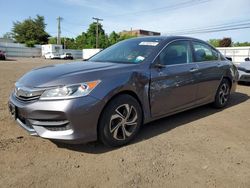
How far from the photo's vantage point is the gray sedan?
121 inches

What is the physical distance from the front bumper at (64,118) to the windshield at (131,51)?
3.81 feet

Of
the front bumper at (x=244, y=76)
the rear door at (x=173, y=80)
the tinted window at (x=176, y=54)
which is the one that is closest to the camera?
the rear door at (x=173, y=80)

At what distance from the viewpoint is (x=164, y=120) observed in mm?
A: 4805

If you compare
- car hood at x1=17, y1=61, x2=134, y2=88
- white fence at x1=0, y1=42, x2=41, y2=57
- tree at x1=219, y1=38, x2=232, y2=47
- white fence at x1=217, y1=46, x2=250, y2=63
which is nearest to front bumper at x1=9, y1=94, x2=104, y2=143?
car hood at x1=17, y1=61, x2=134, y2=88

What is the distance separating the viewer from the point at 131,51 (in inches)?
169

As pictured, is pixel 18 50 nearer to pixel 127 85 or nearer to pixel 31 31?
pixel 31 31

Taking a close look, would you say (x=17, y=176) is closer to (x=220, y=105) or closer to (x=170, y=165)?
(x=170, y=165)

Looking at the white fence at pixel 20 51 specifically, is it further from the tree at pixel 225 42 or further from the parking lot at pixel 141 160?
the parking lot at pixel 141 160

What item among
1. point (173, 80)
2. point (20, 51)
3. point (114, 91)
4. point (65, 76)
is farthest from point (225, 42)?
point (65, 76)

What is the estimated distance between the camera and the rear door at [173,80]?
3.92 meters

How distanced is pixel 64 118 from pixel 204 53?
333 centimetres

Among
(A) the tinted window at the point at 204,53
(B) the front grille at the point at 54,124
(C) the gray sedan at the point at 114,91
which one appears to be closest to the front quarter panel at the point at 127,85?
(C) the gray sedan at the point at 114,91

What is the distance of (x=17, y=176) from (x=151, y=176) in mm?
1416

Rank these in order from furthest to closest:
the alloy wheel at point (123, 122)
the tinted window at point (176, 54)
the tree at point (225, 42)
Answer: the tree at point (225, 42), the tinted window at point (176, 54), the alloy wheel at point (123, 122)
